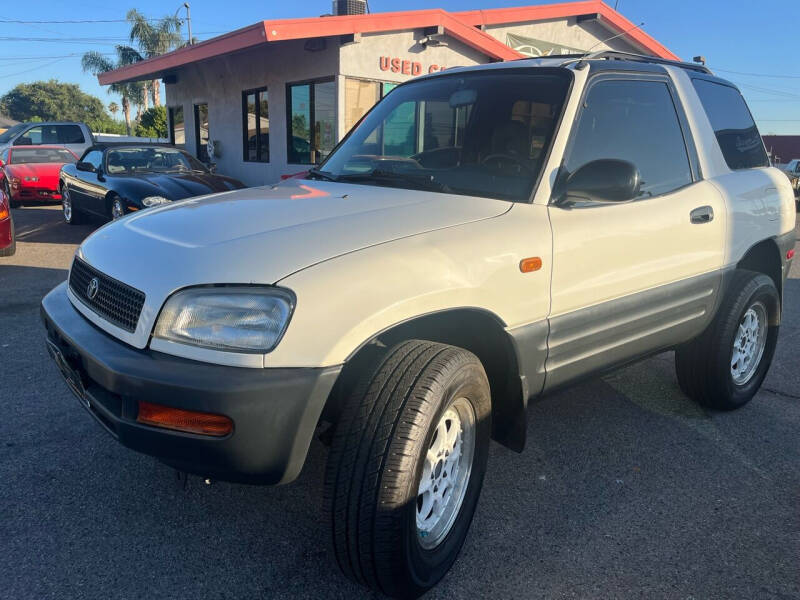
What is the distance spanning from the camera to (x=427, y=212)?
248 centimetres

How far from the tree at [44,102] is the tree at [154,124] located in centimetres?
3643

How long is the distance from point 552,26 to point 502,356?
50.0ft

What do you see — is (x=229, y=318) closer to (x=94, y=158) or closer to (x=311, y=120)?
(x=94, y=158)

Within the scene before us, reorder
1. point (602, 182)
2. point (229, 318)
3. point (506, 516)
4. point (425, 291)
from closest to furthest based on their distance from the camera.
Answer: point (229, 318), point (425, 291), point (602, 182), point (506, 516)

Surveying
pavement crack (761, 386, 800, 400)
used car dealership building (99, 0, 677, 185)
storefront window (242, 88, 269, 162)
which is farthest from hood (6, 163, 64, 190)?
pavement crack (761, 386, 800, 400)

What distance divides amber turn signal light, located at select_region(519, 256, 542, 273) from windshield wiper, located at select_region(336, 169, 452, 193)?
0.52m

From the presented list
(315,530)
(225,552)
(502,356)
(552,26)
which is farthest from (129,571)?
(552,26)

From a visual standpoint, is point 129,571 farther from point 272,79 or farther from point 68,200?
point 272,79

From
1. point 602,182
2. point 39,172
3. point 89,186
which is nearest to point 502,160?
point 602,182

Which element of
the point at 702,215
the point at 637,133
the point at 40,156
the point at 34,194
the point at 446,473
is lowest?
the point at 34,194

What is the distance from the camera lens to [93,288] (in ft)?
7.95

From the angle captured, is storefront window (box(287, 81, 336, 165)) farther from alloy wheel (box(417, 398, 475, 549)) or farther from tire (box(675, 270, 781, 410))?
alloy wheel (box(417, 398, 475, 549))

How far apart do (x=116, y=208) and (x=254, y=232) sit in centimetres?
745

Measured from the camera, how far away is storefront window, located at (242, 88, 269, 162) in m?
14.7
